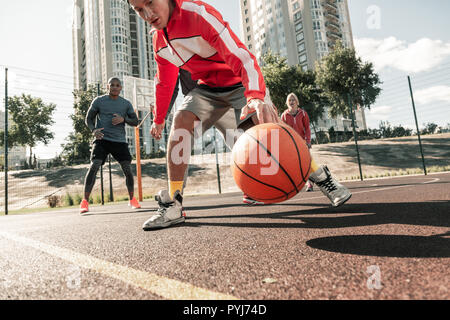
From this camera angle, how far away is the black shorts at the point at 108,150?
503 centimetres

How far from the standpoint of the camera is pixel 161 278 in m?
1.22

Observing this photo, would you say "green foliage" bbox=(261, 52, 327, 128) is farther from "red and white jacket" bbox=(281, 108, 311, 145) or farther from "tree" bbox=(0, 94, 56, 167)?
"tree" bbox=(0, 94, 56, 167)

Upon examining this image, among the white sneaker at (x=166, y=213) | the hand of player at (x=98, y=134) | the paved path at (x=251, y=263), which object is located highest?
the hand of player at (x=98, y=134)

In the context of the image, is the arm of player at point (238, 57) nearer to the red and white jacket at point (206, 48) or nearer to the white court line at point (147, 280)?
the red and white jacket at point (206, 48)

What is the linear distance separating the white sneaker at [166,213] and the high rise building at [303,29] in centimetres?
5146

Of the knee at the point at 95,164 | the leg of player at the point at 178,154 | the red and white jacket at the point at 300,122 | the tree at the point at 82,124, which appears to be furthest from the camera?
the tree at the point at 82,124

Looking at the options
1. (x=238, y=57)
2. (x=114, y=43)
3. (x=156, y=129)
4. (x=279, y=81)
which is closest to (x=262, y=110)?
(x=238, y=57)

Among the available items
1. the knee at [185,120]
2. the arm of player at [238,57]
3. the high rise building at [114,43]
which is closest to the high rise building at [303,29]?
the high rise building at [114,43]

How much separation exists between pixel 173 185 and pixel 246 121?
963 millimetres

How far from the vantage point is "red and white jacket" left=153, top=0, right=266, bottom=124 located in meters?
2.16

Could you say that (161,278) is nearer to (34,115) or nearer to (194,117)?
(194,117)

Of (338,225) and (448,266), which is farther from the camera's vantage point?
(338,225)

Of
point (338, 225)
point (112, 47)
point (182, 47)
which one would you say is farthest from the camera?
point (112, 47)

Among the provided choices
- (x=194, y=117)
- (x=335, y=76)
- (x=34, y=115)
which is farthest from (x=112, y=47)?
(x=194, y=117)
